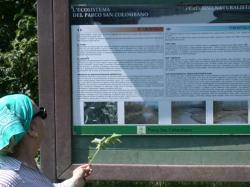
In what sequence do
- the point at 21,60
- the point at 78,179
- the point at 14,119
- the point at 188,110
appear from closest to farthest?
the point at 14,119, the point at 78,179, the point at 188,110, the point at 21,60

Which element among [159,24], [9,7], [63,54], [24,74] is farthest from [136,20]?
[9,7]

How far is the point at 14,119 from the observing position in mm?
2672

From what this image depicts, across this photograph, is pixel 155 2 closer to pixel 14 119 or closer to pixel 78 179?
pixel 78 179

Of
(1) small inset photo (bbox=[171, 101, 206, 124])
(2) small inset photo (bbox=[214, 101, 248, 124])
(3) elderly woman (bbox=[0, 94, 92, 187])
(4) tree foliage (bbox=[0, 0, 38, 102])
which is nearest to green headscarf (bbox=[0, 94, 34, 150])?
(3) elderly woman (bbox=[0, 94, 92, 187])

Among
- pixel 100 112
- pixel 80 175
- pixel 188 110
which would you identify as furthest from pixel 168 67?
pixel 80 175

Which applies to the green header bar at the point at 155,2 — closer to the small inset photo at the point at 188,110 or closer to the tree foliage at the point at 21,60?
the small inset photo at the point at 188,110

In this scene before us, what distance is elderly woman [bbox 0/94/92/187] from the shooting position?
2666mm

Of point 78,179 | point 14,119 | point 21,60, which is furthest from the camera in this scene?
point 21,60

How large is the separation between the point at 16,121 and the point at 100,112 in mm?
1559

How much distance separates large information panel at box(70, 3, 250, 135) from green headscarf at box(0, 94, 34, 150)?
1482mm

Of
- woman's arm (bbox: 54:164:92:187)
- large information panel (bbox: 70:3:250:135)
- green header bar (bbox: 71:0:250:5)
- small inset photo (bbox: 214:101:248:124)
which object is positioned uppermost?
green header bar (bbox: 71:0:250:5)

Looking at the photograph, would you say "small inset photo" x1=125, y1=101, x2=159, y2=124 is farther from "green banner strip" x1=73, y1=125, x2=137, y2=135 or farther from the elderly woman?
the elderly woman

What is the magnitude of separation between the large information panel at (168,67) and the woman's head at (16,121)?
1440 millimetres

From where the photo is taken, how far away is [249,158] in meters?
4.19
